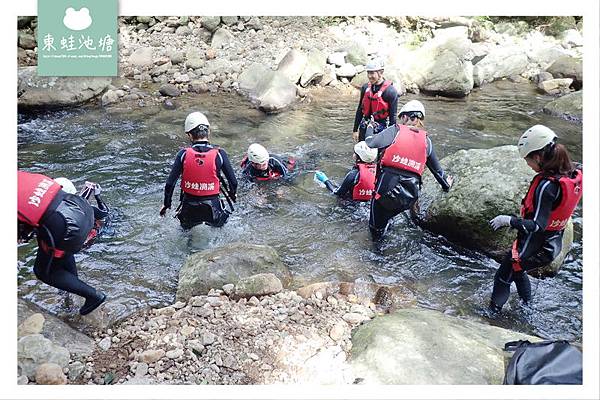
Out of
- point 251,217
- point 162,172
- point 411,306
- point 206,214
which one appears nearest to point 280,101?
Result: point 162,172

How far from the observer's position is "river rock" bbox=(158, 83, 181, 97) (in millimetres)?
9611

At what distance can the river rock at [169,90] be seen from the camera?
9.61 meters

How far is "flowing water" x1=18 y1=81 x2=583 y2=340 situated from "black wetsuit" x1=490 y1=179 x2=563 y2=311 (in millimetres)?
238

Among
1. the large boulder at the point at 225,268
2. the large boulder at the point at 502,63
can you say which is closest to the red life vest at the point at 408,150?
the large boulder at the point at 225,268

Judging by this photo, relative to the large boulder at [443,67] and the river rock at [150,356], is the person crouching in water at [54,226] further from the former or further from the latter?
the large boulder at [443,67]

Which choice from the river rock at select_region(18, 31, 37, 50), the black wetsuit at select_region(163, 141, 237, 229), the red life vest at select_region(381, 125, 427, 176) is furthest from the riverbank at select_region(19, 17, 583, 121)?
the river rock at select_region(18, 31, 37, 50)

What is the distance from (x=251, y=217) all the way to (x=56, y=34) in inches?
129

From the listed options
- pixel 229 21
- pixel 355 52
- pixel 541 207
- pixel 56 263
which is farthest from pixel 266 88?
pixel 541 207

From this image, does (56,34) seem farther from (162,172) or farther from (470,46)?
(470,46)

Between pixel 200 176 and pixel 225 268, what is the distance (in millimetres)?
1064

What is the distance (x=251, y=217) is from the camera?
618cm

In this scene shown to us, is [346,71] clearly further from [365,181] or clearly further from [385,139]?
[385,139]

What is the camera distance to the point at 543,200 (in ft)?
12.0

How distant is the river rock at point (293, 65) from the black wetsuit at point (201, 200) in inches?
217
